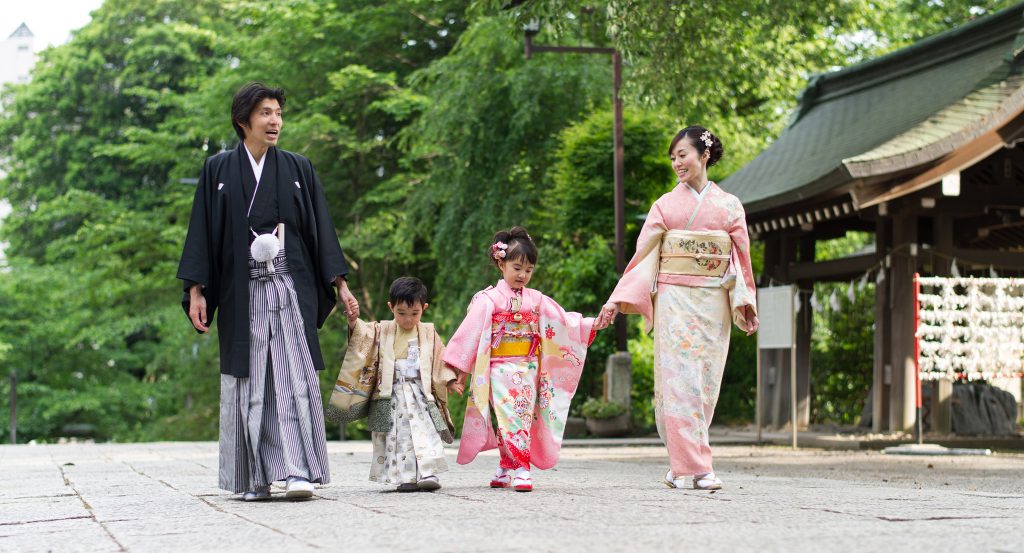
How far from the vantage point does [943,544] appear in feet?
13.4

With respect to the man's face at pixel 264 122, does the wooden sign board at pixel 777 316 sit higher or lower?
lower

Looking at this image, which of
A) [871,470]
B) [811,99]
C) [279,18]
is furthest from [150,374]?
[871,470]

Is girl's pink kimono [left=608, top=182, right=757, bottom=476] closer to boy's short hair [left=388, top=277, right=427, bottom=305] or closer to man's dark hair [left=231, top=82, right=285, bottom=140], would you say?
boy's short hair [left=388, top=277, right=427, bottom=305]

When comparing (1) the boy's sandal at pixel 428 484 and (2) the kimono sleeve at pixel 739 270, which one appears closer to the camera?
(1) the boy's sandal at pixel 428 484

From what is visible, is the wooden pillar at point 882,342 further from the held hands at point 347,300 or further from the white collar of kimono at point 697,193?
the held hands at point 347,300

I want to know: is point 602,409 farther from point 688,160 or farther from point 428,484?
point 428,484

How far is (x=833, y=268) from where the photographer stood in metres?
15.4

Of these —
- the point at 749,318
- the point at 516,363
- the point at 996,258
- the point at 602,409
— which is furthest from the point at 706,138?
the point at 602,409

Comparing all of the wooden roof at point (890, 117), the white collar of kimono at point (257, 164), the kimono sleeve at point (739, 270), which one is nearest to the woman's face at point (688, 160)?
the kimono sleeve at point (739, 270)

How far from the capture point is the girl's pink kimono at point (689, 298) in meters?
6.62

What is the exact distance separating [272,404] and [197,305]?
602 mm

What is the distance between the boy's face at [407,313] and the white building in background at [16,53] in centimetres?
5621

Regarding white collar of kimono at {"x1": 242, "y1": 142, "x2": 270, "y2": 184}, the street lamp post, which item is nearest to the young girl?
white collar of kimono at {"x1": 242, "y1": 142, "x2": 270, "y2": 184}

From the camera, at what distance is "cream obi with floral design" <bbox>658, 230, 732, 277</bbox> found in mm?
6746
